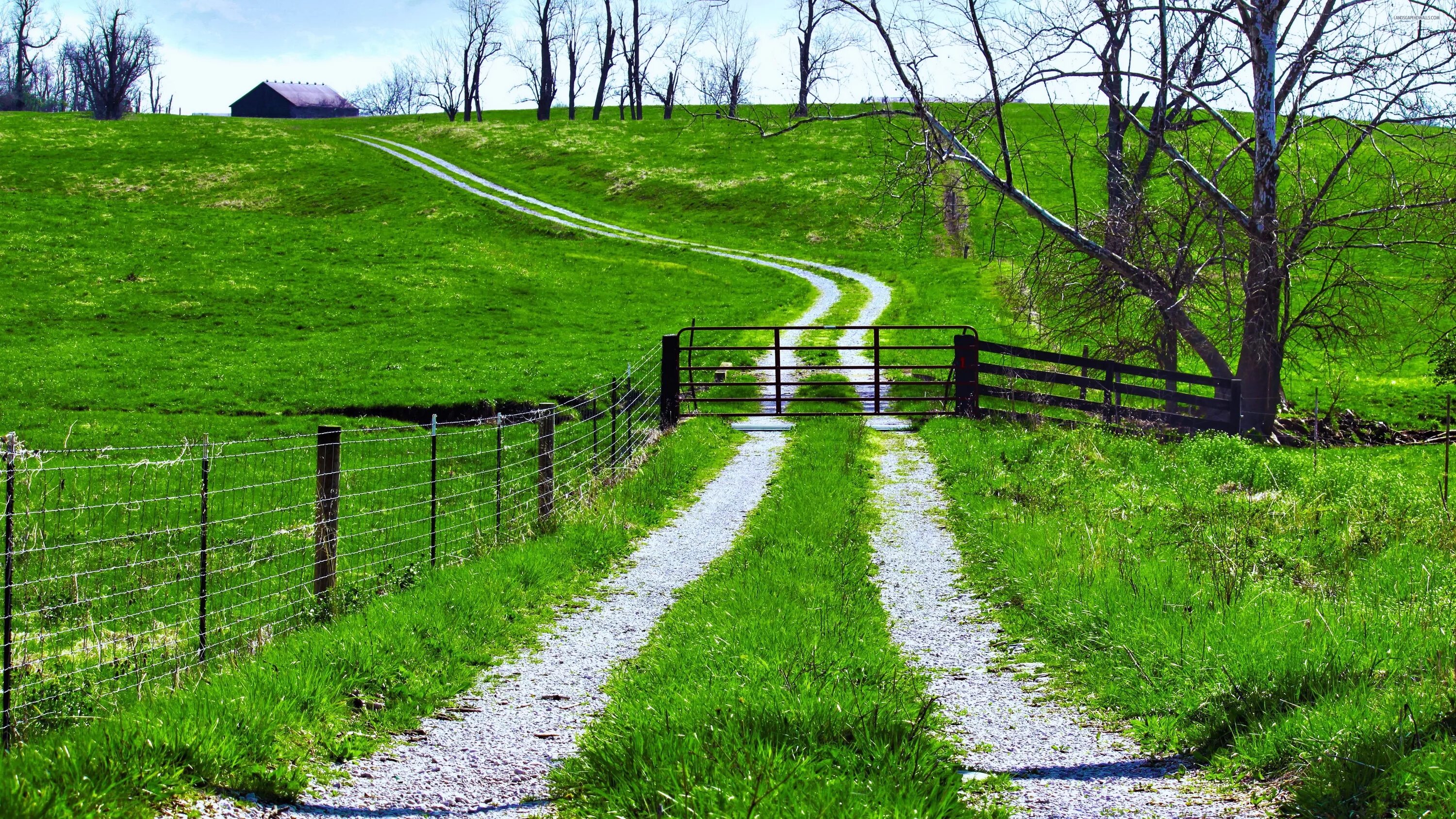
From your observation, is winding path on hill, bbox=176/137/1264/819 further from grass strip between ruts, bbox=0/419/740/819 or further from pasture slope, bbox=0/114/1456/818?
grass strip between ruts, bbox=0/419/740/819

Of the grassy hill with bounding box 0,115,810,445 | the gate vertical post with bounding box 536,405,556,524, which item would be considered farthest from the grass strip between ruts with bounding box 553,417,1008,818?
the grassy hill with bounding box 0,115,810,445

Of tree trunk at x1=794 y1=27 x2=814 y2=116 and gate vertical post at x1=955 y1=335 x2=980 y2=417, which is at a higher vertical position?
tree trunk at x1=794 y1=27 x2=814 y2=116

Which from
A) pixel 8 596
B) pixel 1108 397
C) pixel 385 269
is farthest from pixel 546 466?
pixel 385 269

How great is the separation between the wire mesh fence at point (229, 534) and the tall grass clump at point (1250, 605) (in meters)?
5.22

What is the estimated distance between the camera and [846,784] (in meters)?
A: 4.11

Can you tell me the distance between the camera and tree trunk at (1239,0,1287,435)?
15.8m

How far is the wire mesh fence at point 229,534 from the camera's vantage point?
685 cm

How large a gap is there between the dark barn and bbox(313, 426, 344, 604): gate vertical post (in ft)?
451

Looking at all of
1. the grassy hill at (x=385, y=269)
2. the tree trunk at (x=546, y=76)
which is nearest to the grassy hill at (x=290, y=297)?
the grassy hill at (x=385, y=269)

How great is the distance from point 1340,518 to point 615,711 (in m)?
8.44

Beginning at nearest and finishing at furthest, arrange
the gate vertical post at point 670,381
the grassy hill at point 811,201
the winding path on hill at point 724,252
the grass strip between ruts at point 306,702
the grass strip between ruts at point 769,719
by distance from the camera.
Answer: the grass strip between ruts at point 769,719 < the grass strip between ruts at point 306,702 < the gate vertical post at point 670,381 < the grassy hill at point 811,201 < the winding path on hill at point 724,252

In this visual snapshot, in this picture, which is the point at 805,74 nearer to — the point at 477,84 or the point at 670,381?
the point at 670,381

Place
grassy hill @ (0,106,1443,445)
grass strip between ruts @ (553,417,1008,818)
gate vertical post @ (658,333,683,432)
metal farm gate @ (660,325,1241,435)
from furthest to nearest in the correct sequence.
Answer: grassy hill @ (0,106,1443,445) → gate vertical post @ (658,333,683,432) → metal farm gate @ (660,325,1241,435) → grass strip between ruts @ (553,417,1008,818)

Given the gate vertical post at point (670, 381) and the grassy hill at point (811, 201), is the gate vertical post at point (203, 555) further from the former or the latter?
the grassy hill at point (811, 201)
